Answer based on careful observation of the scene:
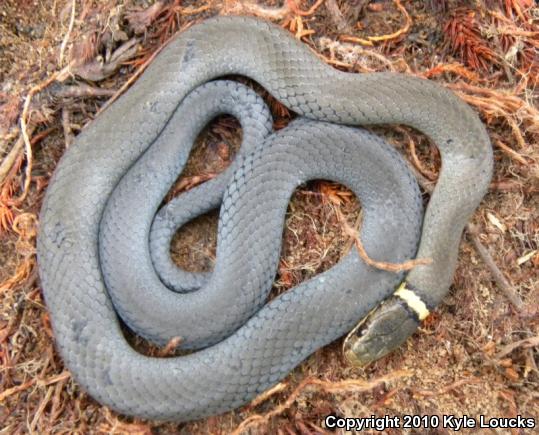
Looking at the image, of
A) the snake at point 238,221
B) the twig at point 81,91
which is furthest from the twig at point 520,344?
the twig at point 81,91

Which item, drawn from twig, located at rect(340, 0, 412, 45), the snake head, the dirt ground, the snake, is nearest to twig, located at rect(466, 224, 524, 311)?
the dirt ground

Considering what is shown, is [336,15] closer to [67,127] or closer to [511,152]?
[511,152]

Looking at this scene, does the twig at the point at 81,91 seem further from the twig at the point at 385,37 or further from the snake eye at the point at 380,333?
the snake eye at the point at 380,333

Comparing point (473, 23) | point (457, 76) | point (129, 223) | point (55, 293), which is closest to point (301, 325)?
point (129, 223)

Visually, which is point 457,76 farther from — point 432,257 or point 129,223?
point 129,223

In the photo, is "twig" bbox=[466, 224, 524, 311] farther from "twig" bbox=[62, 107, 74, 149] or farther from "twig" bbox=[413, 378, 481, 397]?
"twig" bbox=[62, 107, 74, 149]

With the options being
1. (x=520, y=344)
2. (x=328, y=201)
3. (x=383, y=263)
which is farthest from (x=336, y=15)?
(x=520, y=344)
